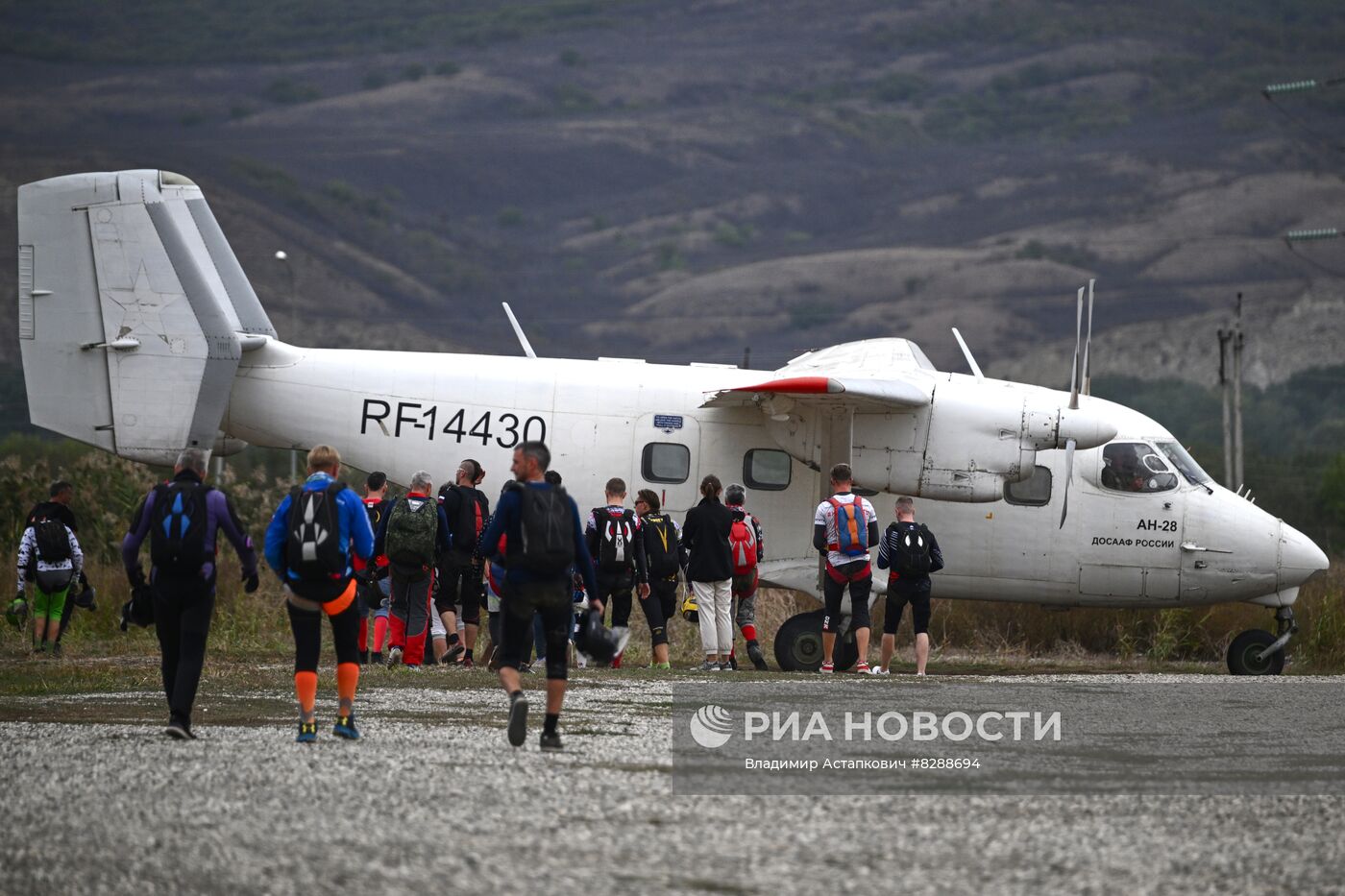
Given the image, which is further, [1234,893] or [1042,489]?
[1042,489]

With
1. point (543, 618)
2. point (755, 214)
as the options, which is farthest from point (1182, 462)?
point (755, 214)

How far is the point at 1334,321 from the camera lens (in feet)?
390

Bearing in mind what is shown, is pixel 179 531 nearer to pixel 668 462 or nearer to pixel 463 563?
pixel 463 563

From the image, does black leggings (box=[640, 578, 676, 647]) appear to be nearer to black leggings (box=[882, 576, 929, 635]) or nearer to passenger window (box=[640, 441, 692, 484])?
passenger window (box=[640, 441, 692, 484])

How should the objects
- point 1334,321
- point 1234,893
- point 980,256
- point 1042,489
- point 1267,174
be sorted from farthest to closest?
1. point 1267,174
2. point 980,256
3. point 1334,321
4. point 1042,489
5. point 1234,893

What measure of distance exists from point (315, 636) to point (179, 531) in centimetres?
104

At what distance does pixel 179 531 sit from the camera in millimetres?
10477

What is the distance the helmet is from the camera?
33.3 feet

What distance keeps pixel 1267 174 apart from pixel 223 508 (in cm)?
16462

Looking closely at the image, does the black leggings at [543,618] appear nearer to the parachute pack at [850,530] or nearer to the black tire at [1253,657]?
the parachute pack at [850,530]

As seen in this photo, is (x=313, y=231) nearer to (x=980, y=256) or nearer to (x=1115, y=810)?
(x=980, y=256)

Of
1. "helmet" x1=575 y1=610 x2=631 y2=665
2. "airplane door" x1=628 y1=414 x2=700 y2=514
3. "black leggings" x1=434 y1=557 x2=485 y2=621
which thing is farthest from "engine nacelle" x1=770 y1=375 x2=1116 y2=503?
"helmet" x1=575 y1=610 x2=631 y2=665

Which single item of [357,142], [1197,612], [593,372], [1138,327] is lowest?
[1197,612]

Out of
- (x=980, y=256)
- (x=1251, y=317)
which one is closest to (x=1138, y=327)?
(x=1251, y=317)
